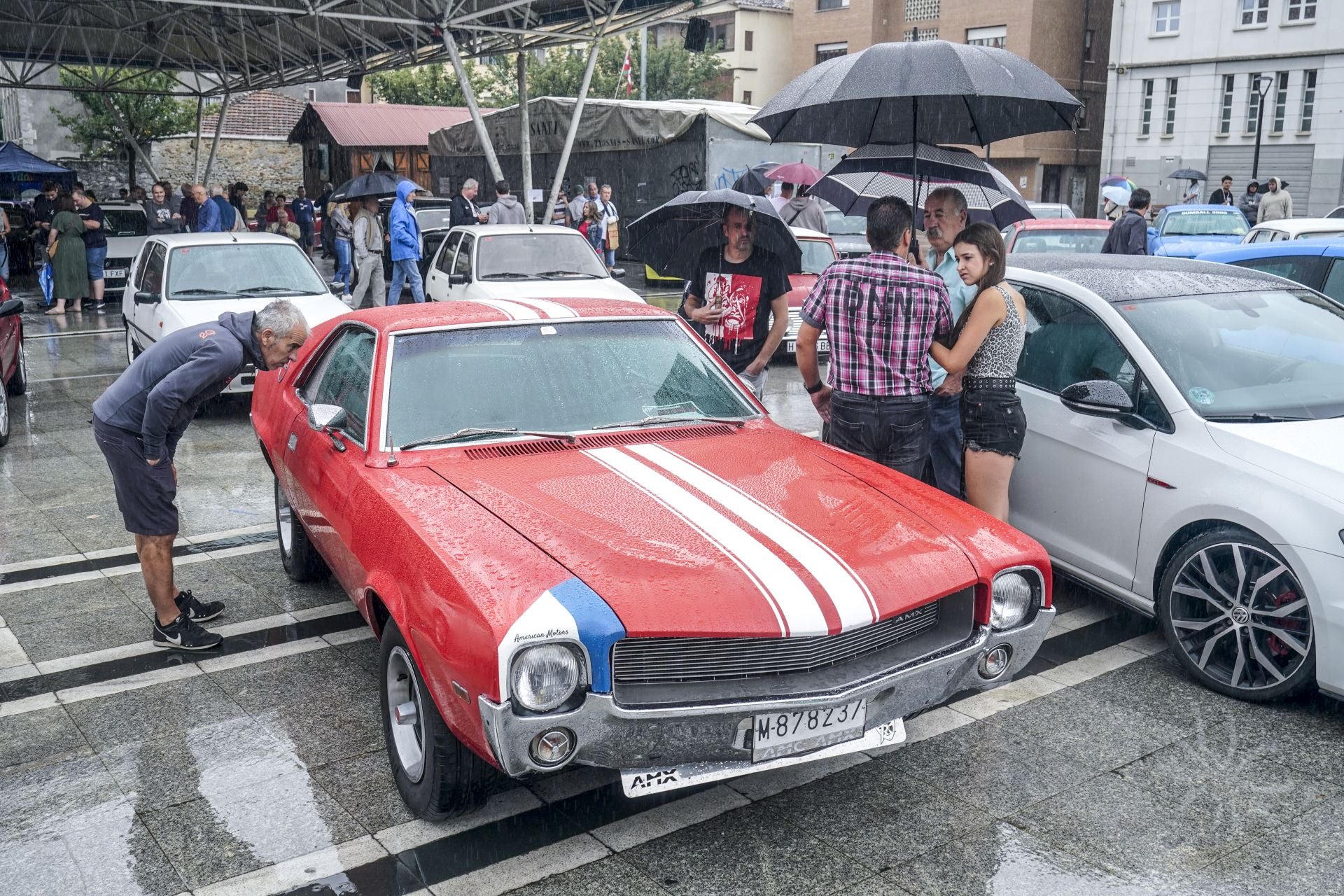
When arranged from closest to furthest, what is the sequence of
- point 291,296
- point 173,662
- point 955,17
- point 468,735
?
1. point 468,735
2. point 173,662
3. point 291,296
4. point 955,17

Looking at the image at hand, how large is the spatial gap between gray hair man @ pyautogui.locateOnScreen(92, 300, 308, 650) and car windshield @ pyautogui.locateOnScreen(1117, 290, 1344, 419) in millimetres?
3720

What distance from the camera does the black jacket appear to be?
1210 cm

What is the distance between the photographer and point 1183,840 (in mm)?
3500

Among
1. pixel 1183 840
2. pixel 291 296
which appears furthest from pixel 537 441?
pixel 291 296

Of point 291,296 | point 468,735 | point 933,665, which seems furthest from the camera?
point 291,296

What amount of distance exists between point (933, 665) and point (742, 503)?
796 mm

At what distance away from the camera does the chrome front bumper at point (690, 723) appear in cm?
301

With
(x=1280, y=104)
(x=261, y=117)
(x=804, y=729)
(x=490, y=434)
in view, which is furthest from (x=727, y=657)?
(x=261, y=117)

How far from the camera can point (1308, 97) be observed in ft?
128

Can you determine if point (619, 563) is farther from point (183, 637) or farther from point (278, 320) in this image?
point (183, 637)

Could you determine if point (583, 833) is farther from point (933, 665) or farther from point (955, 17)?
point (955, 17)

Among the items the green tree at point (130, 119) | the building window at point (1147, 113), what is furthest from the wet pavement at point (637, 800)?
the building window at point (1147, 113)

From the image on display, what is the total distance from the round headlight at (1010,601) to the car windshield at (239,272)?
27.6 feet

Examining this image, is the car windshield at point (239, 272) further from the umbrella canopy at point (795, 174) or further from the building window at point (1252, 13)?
the building window at point (1252, 13)
